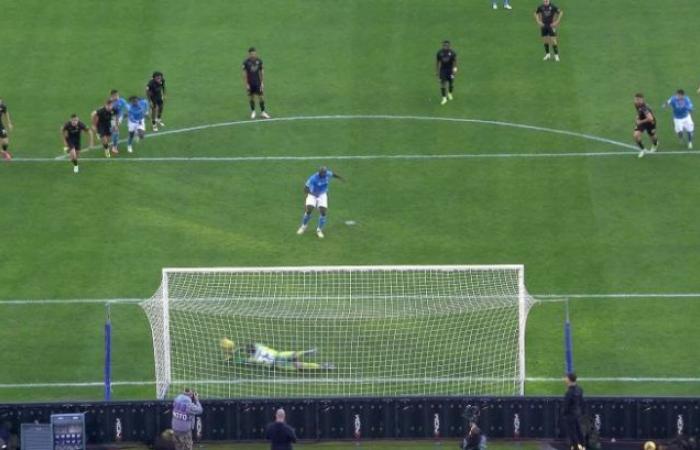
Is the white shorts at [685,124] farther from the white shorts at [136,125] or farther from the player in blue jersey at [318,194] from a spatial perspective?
the white shorts at [136,125]

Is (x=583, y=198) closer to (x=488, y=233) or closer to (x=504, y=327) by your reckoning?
(x=488, y=233)

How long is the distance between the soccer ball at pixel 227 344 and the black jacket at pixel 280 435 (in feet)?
20.6

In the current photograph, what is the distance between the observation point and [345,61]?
58219 millimetres

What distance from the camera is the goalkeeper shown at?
42.5 meters

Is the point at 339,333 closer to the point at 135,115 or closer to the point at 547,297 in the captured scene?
the point at 547,297

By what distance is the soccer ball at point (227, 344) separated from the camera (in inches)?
1688

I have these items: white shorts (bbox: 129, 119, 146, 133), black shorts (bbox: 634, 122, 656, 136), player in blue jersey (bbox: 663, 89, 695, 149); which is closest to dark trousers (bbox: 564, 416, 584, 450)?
black shorts (bbox: 634, 122, 656, 136)

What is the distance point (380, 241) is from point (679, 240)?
7262mm

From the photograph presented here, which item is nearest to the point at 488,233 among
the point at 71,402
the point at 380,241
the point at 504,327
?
the point at 380,241

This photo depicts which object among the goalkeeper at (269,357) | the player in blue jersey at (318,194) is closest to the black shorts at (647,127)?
the player in blue jersey at (318,194)

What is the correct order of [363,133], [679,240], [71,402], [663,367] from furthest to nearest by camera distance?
[363,133] → [679,240] → [663,367] → [71,402]

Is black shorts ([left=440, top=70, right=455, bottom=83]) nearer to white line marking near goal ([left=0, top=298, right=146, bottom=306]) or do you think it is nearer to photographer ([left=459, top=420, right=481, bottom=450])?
white line marking near goal ([left=0, top=298, right=146, bottom=306])

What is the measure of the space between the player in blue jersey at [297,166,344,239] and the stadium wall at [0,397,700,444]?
381 inches

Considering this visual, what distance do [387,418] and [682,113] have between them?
16.6 meters
